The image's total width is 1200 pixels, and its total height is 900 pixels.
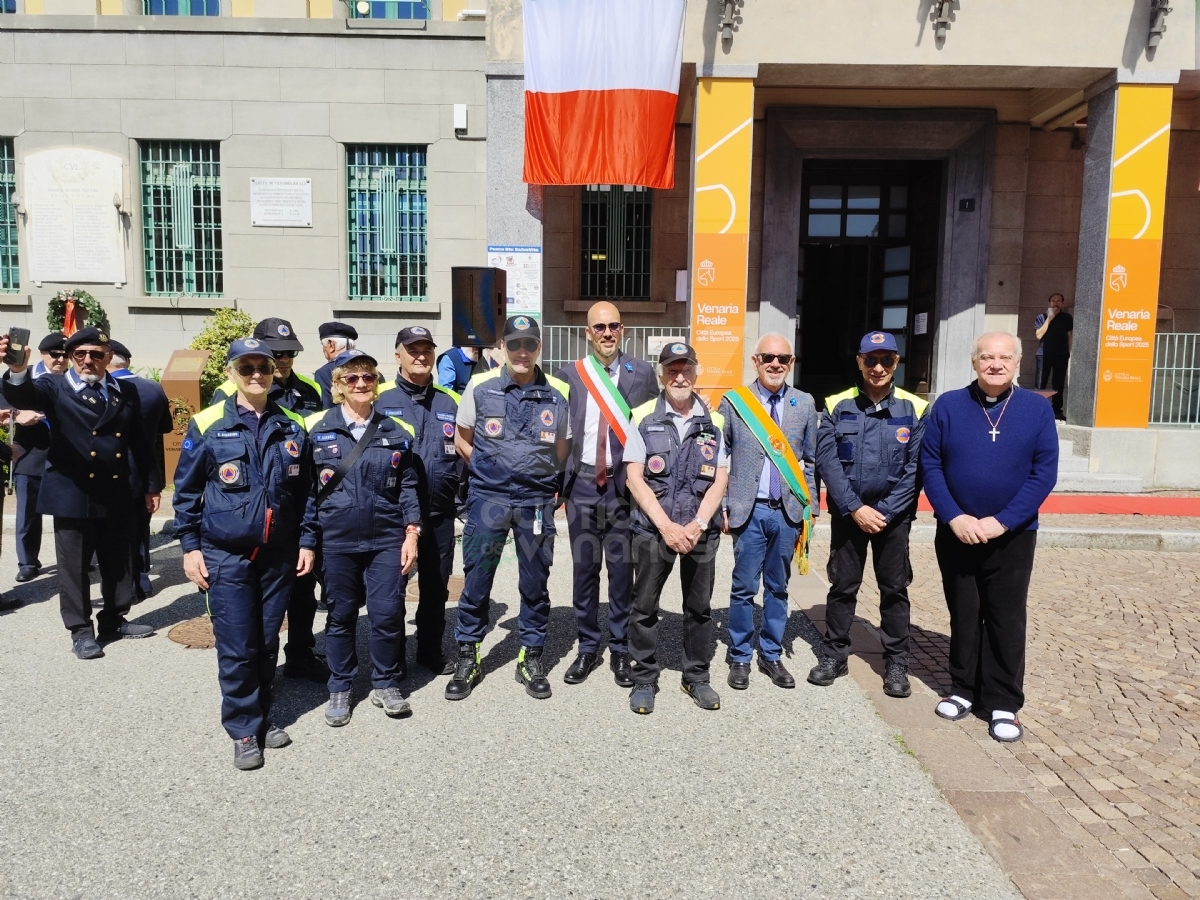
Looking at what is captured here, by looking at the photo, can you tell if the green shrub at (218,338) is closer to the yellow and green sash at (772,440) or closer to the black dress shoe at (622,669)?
the black dress shoe at (622,669)

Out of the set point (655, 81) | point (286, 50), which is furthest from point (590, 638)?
point (286, 50)

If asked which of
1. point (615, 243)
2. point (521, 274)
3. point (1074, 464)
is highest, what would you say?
point (615, 243)

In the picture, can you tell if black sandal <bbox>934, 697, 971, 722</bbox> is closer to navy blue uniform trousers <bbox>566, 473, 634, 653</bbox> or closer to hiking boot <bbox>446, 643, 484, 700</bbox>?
navy blue uniform trousers <bbox>566, 473, 634, 653</bbox>

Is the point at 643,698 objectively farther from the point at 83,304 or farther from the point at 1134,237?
the point at 83,304

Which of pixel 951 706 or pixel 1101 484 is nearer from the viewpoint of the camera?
pixel 951 706

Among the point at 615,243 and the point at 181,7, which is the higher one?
the point at 181,7

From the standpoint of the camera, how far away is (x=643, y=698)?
440 cm

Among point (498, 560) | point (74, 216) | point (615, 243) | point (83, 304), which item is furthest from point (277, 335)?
point (74, 216)

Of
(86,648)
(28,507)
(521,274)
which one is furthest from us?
(521,274)

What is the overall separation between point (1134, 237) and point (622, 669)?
1006 cm

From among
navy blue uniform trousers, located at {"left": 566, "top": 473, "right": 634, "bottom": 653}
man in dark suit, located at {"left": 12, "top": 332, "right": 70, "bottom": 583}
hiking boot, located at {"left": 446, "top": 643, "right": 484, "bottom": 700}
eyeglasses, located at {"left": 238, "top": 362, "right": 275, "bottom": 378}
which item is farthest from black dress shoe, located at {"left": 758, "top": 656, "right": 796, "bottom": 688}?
man in dark suit, located at {"left": 12, "top": 332, "right": 70, "bottom": 583}

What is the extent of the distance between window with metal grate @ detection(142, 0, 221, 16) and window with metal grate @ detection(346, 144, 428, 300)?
306 cm

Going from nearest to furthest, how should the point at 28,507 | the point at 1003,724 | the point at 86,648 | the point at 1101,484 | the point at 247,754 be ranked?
the point at 247,754 → the point at 1003,724 → the point at 86,648 → the point at 28,507 → the point at 1101,484

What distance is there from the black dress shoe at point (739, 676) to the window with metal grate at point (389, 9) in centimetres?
1180
